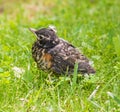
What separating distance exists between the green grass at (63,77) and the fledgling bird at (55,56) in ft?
0.42

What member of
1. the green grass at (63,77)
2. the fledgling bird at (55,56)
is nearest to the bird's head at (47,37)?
the fledgling bird at (55,56)

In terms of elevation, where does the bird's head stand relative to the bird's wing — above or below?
above

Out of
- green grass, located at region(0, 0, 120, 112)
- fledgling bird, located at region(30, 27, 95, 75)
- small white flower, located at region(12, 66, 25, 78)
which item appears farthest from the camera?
small white flower, located at region(12, 66, 25, 78)

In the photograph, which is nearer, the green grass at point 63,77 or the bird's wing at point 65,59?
the green grass at point 63,77

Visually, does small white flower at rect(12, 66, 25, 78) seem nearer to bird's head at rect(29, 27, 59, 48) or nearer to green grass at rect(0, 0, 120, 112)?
green grass at rect(0, 0, 120, 112)

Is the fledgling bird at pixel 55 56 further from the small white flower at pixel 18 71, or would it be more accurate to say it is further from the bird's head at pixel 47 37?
the small white flower at pixel 18 71

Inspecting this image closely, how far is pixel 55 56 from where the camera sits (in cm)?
582

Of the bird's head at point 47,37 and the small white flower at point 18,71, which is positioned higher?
the bird's head at point 47,37

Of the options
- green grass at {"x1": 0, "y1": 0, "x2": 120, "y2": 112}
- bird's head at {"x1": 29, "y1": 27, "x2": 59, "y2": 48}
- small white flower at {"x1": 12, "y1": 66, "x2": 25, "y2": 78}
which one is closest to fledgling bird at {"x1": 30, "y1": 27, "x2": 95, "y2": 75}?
bird's head at {"x1": 29, "y1": 27, "x2": 59, "y2": 48}

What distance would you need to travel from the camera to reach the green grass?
5363 mm

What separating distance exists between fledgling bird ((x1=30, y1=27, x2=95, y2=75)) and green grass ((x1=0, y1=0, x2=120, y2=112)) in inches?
5.0

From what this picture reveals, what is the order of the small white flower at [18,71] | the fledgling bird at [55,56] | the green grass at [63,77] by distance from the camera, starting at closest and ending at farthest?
the green grass at [63,77], the fledgling bird at [55,56], the small white flower at [18,71]

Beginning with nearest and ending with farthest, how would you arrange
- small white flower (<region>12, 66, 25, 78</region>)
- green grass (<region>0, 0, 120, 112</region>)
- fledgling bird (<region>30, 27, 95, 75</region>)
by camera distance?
green grass (<region>0, 0, 120, 112</region>), fledgling bird (<region>30, 27, 95, 75</region>), small white flower (<region>12, 66, 25, 78</region>)

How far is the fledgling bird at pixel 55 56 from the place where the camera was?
581cm
